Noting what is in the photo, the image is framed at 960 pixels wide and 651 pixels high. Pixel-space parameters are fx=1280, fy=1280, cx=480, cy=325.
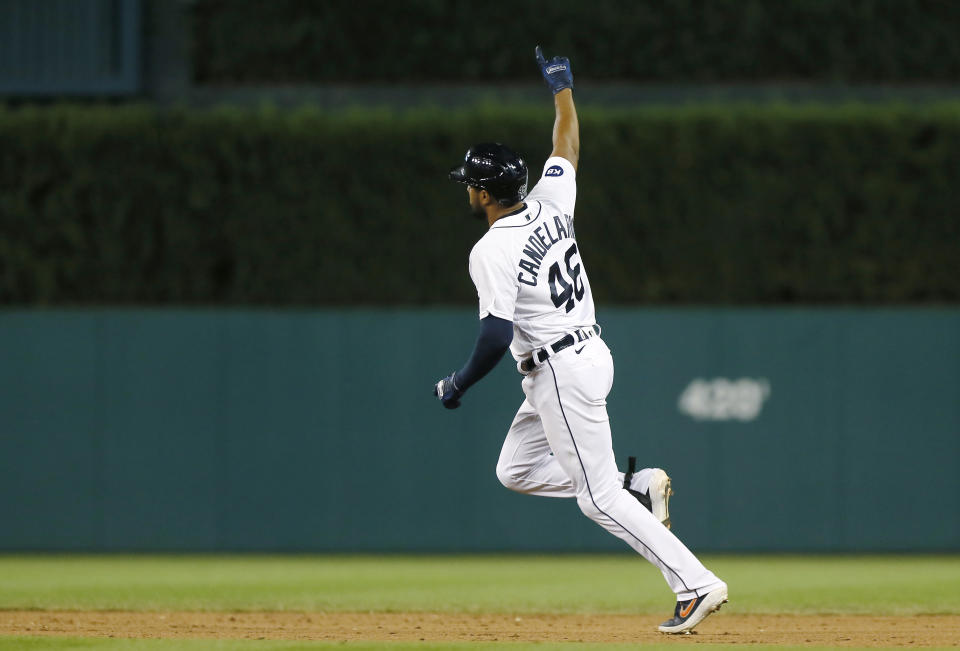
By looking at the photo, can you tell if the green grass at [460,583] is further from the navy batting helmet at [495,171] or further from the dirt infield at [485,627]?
the navy batting helmet at [495,171]

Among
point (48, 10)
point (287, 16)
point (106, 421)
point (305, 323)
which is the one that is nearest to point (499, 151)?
point (305, 323)

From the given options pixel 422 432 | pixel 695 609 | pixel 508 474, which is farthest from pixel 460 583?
pixel 695 609

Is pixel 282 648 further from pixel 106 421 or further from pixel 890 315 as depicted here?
pixel 890 315

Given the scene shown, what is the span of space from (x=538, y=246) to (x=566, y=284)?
22 cm

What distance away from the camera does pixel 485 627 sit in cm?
668

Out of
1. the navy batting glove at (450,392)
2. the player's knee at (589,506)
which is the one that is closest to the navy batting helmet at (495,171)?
the navy batting glove at (450,392)

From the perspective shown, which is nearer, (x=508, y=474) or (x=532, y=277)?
(x=532, y=277)

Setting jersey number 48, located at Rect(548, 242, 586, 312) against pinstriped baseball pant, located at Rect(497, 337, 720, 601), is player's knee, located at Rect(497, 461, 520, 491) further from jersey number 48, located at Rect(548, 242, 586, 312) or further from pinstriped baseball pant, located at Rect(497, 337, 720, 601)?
jersey number 48, located at Rect(548, 242, 586, 312)

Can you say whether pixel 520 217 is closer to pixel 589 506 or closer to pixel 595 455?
pixel 595 455

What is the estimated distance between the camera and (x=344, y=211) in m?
12.5

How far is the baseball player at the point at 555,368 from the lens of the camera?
5.66m

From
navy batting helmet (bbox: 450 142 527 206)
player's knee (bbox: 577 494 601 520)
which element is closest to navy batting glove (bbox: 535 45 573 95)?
navy batting helmet (bbox: 450 142 527 206)

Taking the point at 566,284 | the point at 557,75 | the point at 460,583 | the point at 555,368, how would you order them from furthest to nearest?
the point at 460,583
the point at 557,75
the point at 566,284
the point at 555,368

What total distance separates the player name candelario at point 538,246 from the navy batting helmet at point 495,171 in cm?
23
